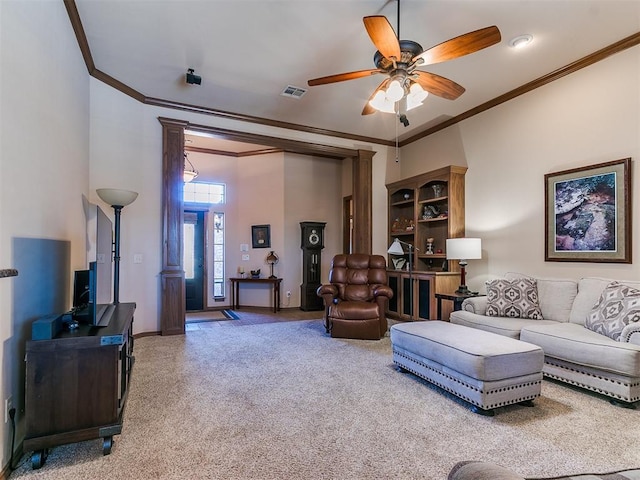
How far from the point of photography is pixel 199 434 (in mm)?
2117

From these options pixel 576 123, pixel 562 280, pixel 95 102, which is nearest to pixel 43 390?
pixel 95 102

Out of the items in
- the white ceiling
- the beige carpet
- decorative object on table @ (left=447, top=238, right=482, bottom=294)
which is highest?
the white ceiling

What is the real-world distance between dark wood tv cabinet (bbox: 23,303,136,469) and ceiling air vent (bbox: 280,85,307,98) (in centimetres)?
338

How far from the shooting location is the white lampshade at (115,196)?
3.32 metres

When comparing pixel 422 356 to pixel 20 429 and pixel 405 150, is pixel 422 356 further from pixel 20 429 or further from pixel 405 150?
pixel 405 150

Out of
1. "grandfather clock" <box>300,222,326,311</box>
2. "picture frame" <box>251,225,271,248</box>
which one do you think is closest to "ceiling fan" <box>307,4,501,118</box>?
"grandfather clock" <box>300,222,326,311</box>

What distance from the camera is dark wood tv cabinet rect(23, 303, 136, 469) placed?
1.82 m

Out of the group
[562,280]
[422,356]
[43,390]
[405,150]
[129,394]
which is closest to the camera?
[43,390]

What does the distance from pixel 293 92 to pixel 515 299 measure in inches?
138

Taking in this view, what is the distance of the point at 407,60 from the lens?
277 centimetres

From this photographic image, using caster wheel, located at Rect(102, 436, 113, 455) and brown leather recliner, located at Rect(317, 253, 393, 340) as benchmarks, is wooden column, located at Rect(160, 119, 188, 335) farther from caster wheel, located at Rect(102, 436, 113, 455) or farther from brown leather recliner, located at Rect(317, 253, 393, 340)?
caster wheel, located at Rect(102, 436, 113, 455)

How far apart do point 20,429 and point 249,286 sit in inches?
202

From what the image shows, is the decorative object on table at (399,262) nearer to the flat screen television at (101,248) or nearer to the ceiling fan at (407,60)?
the ceiling fan at (407,60)

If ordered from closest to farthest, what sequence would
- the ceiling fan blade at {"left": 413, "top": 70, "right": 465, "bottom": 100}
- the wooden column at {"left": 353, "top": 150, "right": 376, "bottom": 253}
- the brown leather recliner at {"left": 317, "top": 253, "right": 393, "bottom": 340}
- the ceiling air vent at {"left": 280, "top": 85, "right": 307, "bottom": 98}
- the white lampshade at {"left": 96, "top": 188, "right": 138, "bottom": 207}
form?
1. the ceiling fan blade at {"left": 413, "top": 70, "right": 465, "bottom": 100}
2. the white lampshade at {"left": 96, "top": 188, "right": 138, "bottom": 207}
3. the ceiling air vent at {"left": 280, "top": 85, "right": 307, "bottom": 98}
4. the brown leather recliner at {"left": 317, "top": 253, "right": 393, "bottom": 340}
5. the wooden column at {"left": 353, "top": 150, "right": 376, "bottom": 253}
